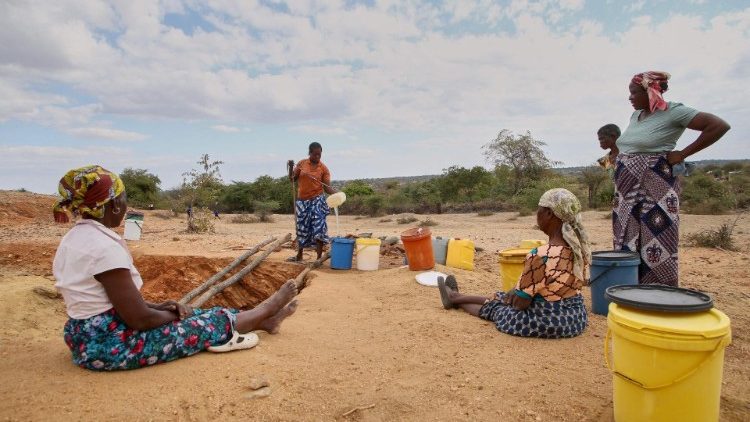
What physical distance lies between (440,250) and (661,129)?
11.2 ft

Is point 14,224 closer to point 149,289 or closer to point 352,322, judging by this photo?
point 149,289

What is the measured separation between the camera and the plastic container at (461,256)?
6.47 metres

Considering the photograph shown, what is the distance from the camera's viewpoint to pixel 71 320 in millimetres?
2619

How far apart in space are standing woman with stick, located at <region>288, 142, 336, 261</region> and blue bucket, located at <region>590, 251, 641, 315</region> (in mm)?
3881

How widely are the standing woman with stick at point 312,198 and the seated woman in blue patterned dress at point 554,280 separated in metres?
3.65

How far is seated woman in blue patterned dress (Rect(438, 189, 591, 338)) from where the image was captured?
317 cm

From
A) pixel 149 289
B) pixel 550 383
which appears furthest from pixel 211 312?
pixel 149 289

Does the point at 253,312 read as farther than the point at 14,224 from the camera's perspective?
No

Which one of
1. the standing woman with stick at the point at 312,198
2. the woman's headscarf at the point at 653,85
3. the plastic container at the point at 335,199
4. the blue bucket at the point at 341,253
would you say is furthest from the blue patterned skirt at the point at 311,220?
the woman's headscarf at the point at 653,85

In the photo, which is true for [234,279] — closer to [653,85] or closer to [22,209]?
[653,85]

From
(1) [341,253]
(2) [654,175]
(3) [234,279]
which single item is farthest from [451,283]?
(3) [234,279]

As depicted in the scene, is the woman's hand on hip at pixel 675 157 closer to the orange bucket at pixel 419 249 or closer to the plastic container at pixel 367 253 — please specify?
the orange bucket at pixel 419 249

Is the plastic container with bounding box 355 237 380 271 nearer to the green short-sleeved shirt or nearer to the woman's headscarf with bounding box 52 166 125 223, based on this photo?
the green short-sleeved shirt

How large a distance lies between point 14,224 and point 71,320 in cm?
1265
